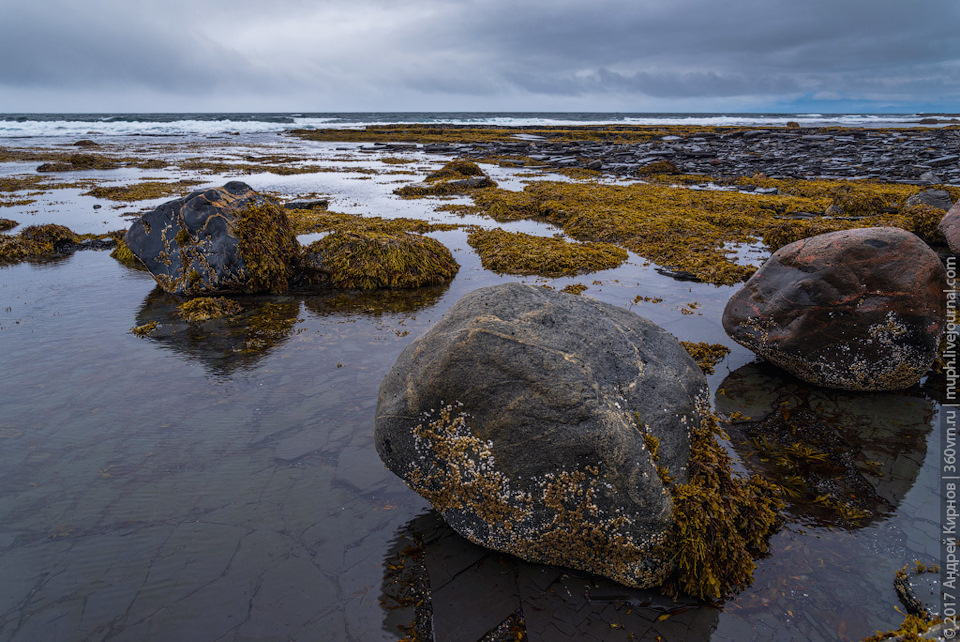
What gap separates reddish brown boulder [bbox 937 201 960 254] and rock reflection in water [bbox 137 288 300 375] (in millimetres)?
12804

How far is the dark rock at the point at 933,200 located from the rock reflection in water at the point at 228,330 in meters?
17.4

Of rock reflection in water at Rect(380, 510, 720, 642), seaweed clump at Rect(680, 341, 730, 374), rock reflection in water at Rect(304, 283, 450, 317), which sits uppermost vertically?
rock reflection in water at Rect(304, 283, 450, 317)

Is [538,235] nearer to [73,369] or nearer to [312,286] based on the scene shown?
[312,286]

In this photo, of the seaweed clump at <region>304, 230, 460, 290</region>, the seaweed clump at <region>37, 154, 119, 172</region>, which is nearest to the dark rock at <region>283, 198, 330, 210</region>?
the seaweed clump at <region>304, 230, 460, 290</region>

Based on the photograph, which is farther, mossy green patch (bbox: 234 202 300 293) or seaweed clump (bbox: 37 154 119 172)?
seaweed clump (bbox: 37 154 119 172)

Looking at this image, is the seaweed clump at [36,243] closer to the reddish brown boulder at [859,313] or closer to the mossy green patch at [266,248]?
the mossy green patch at [266,248]

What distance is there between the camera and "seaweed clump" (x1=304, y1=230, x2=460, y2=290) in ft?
31.4

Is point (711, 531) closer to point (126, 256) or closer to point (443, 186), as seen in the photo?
point (126, 256)

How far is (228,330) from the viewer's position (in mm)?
7500

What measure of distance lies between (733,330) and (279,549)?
233 inches

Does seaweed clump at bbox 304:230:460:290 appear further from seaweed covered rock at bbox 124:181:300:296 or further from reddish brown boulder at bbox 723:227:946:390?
reddish brown boulder at bbox 723:227:946:390

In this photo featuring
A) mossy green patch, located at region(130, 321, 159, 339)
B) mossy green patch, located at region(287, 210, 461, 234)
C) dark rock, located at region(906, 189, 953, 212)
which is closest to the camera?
mossy green patch, located at region(130, 321, 159, 339)

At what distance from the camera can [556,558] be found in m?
3.47

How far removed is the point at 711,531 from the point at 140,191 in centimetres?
2447
